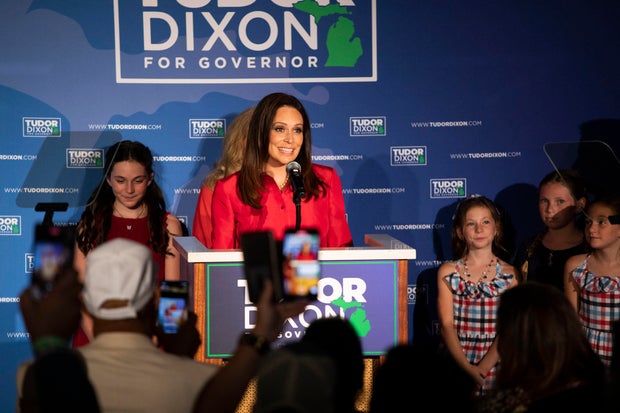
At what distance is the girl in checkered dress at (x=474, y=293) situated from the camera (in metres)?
4.61

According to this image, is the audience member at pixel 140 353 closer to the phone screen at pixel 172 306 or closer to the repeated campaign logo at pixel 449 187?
the phone screen at pixel 172 306

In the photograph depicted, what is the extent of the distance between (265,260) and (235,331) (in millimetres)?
1313

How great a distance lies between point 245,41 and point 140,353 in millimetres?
4111

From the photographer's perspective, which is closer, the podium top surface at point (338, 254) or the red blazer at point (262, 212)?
the podium top surface at point (338, 254)

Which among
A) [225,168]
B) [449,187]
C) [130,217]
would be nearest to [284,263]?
[130,217]

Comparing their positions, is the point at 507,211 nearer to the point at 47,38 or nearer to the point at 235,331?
the point at 235,331

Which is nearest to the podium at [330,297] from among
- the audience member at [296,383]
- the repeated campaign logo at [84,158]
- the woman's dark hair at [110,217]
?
the woman's dark hair at [110,217]

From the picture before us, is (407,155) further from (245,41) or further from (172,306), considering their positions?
(172,306)

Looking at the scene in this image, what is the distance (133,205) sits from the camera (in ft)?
16.9

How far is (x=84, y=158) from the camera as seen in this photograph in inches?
239

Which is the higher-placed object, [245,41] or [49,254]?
[245,41]

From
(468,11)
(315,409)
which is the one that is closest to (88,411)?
(315,409)

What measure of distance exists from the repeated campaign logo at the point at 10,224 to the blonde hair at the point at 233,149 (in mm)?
1500

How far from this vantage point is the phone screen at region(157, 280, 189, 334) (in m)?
2.77
